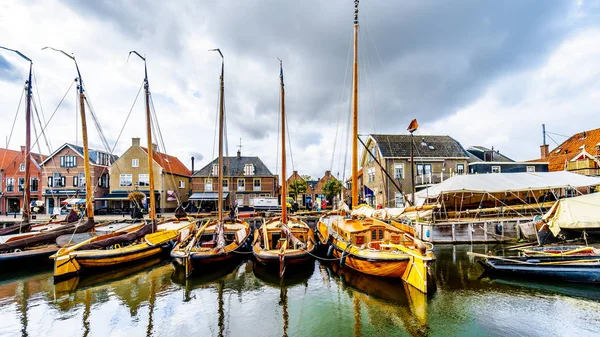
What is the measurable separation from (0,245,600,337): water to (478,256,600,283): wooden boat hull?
34 centimetres

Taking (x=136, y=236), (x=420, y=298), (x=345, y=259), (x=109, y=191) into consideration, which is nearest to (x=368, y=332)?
(x=420, y=298)

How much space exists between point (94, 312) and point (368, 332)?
30.7 ft

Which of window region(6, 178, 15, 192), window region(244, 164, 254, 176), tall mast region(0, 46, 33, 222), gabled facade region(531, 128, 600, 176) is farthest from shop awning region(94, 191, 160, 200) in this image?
gabled facade region(531, 128, 600, 176)

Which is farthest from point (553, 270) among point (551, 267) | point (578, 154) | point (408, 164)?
point (578, 154)

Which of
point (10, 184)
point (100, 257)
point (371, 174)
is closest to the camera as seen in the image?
point (100, 257)

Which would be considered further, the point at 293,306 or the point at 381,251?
the point at 381,251

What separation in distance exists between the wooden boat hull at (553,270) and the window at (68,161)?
48.5 meters

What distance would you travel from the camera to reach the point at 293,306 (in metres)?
10.4

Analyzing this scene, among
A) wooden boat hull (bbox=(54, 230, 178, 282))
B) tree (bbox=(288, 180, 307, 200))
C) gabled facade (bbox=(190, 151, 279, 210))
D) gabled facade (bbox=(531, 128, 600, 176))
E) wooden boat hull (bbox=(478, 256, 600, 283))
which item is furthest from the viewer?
tree (bbox=(288, 180, 307, 200))

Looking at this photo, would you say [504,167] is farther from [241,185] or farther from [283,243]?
[241,185]

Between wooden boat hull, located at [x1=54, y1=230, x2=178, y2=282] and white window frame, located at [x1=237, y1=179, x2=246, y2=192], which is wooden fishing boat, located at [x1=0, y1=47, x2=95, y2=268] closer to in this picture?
wooden boat hull, located at [x1=54, y1=230, x2=178, y2=282]

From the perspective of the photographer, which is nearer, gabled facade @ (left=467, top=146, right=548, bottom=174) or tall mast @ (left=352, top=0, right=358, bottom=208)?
tall mast @ (left=352, top=0, right=358, bottom=208)

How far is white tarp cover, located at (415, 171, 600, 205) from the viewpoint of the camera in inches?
853

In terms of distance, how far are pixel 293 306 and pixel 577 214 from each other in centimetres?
1555
